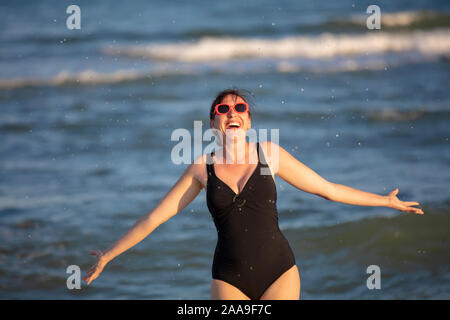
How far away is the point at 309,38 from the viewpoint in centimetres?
1939

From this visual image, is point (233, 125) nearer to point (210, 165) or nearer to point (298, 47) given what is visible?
point (210, 165)

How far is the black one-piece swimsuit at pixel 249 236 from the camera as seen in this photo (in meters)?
3.68

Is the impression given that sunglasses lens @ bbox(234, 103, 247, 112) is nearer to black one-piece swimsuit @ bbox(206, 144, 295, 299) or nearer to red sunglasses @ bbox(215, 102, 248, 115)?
red sunglasses @ bbox(215, 102, 248, 115)

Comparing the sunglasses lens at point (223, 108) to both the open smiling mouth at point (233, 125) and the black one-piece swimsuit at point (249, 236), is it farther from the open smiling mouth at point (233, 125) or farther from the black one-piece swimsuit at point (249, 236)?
the black one-piece swimsuit at point (249, 236)

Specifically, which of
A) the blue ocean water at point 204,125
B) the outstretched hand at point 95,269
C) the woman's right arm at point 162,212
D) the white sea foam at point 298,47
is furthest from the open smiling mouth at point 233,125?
the white sea foam at point 298,47

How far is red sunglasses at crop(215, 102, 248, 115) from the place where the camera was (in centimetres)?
382

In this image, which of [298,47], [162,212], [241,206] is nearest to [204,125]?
[298,47]

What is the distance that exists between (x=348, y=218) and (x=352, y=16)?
47.4ft

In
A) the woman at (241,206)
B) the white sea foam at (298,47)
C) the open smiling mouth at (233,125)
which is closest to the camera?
the woman at (241,206)

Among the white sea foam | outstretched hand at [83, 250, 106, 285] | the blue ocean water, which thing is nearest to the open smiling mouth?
outstretched hand at [83, 250, 106, 285]

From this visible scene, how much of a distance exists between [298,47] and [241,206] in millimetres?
15496
